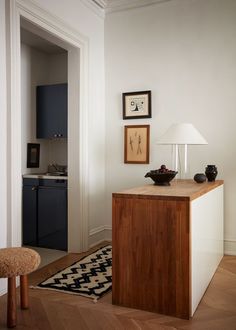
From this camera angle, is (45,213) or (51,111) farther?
(51,111)

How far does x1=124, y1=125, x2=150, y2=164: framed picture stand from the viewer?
396 cm

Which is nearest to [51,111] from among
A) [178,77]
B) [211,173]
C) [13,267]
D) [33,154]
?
[33,154]

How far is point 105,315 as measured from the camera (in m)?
2.26

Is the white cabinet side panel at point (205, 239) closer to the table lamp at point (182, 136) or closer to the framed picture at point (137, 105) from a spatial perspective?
the table lamp at point (182, 136)

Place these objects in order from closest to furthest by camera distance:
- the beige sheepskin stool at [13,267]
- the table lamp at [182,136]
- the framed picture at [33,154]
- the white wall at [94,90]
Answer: the beige sheepskin stool at [13,267], the table lamp at [182,136], the white wall at [94,90], the framed picture at [33,154]

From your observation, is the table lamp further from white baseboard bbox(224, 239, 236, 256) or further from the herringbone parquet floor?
the herringbone parquet floor

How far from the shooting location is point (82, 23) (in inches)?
145

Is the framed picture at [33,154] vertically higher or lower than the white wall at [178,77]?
lower

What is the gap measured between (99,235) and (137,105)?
5.58 feet

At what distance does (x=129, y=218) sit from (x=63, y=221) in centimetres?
166

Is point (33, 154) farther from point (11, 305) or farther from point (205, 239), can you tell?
point (205, 239)

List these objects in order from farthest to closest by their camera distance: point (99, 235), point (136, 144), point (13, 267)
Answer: point (99, 235), point (136, 144), point (13, 267)

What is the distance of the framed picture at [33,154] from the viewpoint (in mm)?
4414

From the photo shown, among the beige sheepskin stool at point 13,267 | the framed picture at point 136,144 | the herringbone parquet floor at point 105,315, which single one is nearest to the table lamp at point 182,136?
the framed picture at point 136,144
